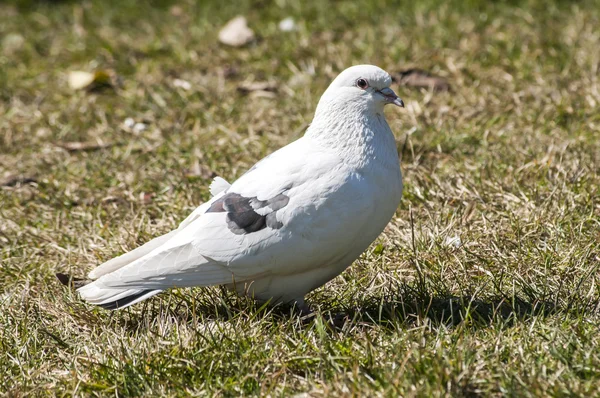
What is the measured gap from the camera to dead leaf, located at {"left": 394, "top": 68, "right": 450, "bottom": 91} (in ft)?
19.3

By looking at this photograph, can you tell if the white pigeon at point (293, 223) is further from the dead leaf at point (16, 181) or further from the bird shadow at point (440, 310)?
the dead leaf at point (16, 181)

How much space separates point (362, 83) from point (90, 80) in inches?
132

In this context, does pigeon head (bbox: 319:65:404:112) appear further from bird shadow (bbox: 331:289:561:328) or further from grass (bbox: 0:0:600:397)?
bird shadow (bbox: 331:289:561:328)

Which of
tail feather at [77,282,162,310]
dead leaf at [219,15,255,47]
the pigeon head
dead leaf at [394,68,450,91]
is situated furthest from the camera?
dead leaf at [219,15,255,47]

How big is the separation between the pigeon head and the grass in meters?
0.62

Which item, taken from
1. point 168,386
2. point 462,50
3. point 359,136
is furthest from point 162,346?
point 462,50

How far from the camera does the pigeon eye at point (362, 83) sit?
11.5 ft

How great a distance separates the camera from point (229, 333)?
319 cm

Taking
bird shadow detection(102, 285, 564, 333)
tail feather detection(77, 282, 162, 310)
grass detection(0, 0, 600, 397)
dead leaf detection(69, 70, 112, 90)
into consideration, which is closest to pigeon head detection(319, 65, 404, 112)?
grass detection(0, 0, 600, 397)

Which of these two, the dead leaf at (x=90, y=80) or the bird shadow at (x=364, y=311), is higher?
the bird shadow at (x=364, y=311)

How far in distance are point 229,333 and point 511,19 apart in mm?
4492

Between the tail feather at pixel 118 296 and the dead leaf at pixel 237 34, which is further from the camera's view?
the dead leaf at pixel 237 34

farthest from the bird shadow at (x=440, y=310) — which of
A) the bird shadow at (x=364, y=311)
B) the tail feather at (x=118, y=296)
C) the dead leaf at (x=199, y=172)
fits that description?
the dead leaf at (x=199, y=172)

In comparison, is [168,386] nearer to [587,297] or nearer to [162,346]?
[162,346]
